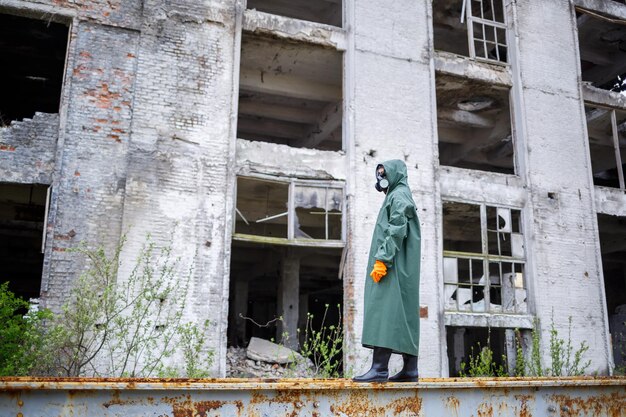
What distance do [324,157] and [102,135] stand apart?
3.87 meters

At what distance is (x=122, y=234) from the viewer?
9.08 m

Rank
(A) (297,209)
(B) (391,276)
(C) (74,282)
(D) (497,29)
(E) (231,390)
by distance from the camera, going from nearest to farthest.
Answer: (E) (231,390), (B) (391,276), (C) (74,282), (A) (297,209), (D) (497,29)

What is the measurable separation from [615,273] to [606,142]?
20.7 ft

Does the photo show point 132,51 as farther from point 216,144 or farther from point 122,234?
point 122,234

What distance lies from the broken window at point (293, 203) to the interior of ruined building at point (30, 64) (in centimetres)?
456

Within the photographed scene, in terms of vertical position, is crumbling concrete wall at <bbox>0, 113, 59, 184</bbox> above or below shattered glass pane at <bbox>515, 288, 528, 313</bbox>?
above

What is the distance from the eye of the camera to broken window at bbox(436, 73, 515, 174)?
1279 cm

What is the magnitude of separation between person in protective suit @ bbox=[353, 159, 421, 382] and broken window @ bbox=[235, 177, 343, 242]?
5.42 meters

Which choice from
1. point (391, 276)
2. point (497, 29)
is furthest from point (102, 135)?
point (497, 29)

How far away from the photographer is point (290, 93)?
1271 cm

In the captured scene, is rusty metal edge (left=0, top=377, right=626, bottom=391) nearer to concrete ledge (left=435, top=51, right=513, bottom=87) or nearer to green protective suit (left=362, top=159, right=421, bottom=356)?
green protective suit (left=362, top=159, right=421, bottom=356)

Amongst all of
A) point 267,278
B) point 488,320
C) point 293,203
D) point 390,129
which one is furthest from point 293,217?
point 267,278

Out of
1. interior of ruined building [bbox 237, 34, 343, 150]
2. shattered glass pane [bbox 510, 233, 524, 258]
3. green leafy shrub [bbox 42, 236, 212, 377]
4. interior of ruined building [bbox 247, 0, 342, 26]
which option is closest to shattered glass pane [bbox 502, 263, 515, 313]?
shattered glass pane [bbox 510, 233, 524, 258]

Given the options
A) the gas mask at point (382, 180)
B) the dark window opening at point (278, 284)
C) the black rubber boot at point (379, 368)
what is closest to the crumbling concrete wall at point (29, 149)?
the dark window opening at point (278, 284)
